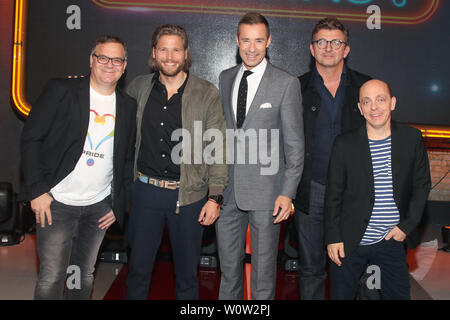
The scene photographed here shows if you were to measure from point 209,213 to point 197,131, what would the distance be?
490mm

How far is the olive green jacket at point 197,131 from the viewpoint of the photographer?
107 inches

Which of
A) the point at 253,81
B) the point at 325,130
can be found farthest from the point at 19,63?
the point at 325,130

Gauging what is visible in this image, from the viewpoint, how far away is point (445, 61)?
215 inches

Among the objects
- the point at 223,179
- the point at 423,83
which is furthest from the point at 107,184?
the point at 423,83

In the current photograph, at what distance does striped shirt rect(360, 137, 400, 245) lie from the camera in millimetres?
2557

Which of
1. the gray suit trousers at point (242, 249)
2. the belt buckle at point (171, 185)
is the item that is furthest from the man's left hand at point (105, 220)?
the gray suit trousers at point (242, 249)

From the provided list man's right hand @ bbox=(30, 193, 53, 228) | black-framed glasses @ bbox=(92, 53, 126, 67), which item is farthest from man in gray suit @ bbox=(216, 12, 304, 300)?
man's right hand @ bbox=(30, 193, 53, 228)

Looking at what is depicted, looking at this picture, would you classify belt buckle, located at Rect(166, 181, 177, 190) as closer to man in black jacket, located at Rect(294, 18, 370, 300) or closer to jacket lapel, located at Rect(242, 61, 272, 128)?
jacket lapel, located at Rect(242, 61, 272, 128)

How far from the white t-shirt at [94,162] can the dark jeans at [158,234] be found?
0.24 metres

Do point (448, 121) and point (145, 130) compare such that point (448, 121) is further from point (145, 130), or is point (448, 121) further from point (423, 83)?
point (145, 130)

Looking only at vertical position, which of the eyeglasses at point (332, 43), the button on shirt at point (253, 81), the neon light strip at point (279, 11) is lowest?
the button on shirt at point (253, 81)

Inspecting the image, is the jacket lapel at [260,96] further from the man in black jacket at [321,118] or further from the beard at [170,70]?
the beard at [170,70]

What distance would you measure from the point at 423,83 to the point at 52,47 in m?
4.33

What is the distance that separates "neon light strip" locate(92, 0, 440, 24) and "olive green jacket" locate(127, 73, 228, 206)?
2.78 metres
